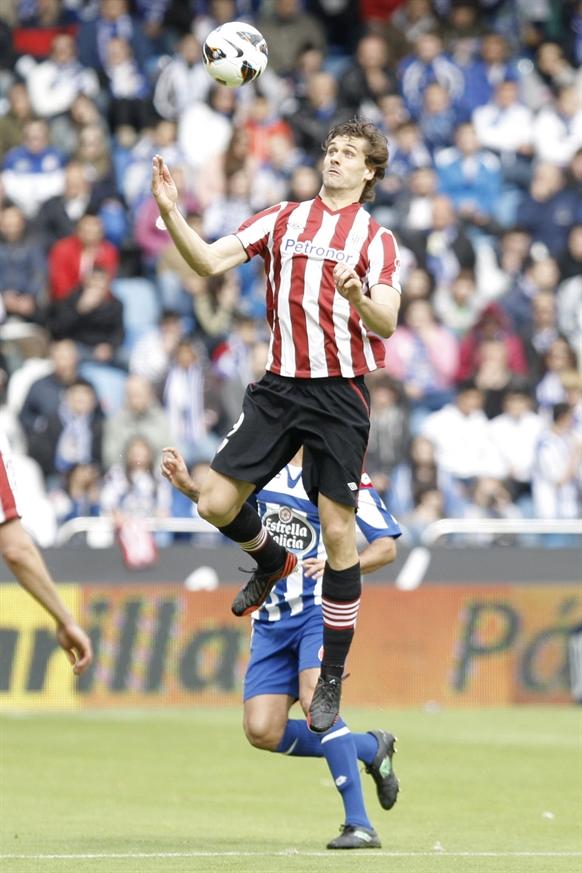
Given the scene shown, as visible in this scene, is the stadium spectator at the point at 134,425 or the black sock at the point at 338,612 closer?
the black sock at the point at 338,612

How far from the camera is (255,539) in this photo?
8383 millimetres

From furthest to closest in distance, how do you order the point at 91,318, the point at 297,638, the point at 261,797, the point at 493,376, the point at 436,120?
the point at 436,120
the point at 493,376
the point at 91,318
the point at 261,797
the point at 297,638

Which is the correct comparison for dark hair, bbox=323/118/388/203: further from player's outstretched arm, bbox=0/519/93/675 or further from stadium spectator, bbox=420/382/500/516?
stadium spectator, bbox=420/382/500/516

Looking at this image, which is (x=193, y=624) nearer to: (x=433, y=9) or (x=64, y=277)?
(x=64, y=277)

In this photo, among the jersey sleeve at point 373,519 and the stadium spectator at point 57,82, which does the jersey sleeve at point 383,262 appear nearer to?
the jersey sleeve at point 373,519

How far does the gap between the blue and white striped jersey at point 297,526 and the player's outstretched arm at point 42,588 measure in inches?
104

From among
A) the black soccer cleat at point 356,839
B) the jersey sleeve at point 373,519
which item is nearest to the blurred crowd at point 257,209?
the jersey sleeve at point 373,519

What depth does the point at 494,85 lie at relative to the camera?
20.6 meters

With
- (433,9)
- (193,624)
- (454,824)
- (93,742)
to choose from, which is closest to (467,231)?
(433,9)

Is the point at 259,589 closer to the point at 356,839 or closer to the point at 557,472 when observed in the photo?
the point at 356,839

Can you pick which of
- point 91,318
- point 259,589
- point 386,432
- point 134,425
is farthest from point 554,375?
point 259,589

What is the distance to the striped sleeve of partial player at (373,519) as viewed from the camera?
8.91m

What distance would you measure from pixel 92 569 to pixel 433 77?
25.4 ft

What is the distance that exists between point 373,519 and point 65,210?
950cm
